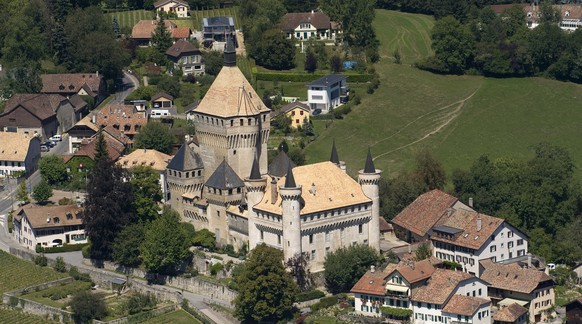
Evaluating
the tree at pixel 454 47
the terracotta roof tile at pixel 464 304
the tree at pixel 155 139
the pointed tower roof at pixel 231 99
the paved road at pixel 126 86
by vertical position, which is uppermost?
the pointed tower roof at pixel 231 99

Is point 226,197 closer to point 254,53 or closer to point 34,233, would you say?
point 34,233

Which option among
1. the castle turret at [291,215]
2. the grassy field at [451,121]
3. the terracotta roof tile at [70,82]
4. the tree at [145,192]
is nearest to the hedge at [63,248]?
the tree at [145,192]

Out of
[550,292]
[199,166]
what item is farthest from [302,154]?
[550,292]

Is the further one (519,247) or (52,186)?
(52,186)

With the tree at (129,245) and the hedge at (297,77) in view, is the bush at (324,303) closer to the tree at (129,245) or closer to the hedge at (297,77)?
the tree at (129,245)

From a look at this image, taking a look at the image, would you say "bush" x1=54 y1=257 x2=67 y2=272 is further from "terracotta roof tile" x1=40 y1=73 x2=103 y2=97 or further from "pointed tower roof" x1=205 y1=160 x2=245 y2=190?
"terracotta roof tile" x1=40 y1=73 x2=103 y2=97

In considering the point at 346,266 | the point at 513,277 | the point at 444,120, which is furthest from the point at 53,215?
the point at 444,120

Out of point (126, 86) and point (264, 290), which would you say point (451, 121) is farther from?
point (264, 290)
